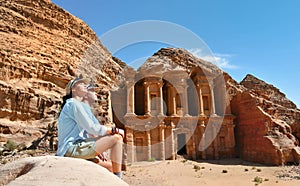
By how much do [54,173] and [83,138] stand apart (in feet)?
4.36

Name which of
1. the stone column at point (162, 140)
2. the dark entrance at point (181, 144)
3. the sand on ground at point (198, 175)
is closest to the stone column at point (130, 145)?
the sand on ground at point (198, 175)

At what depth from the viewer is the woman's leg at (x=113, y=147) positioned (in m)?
3.29

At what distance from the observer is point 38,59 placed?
24922 mm

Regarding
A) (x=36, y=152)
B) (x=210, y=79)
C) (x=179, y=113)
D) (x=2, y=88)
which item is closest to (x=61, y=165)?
(x=36, y=152)

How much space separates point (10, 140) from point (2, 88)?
4963 mm

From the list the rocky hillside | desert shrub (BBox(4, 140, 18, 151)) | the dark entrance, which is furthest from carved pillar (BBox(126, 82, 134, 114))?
desert shrub (BBox(4, 140, 18, 151))

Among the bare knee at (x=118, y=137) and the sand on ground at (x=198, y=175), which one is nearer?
the bare knee at (x=118, y=137)

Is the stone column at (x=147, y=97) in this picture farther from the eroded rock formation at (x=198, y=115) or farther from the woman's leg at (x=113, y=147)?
the woman's leg at (x=113, y=147)

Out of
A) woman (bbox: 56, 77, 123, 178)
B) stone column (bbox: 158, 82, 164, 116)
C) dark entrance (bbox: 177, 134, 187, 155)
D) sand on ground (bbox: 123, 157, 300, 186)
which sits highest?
stone column (bbox: 158, 82, 164, 116)

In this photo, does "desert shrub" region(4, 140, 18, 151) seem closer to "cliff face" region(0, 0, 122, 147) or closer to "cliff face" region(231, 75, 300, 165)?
"cliff face" region(0, 0, 122, 147)

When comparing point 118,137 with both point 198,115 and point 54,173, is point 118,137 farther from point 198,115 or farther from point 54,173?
point 198,115

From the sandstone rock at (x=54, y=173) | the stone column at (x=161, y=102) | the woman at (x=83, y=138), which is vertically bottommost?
the sandstone rock at (x=54, y=173)

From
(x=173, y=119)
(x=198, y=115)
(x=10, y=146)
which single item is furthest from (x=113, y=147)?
(x=198, y=115)

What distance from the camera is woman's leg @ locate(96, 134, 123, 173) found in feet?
10.8
